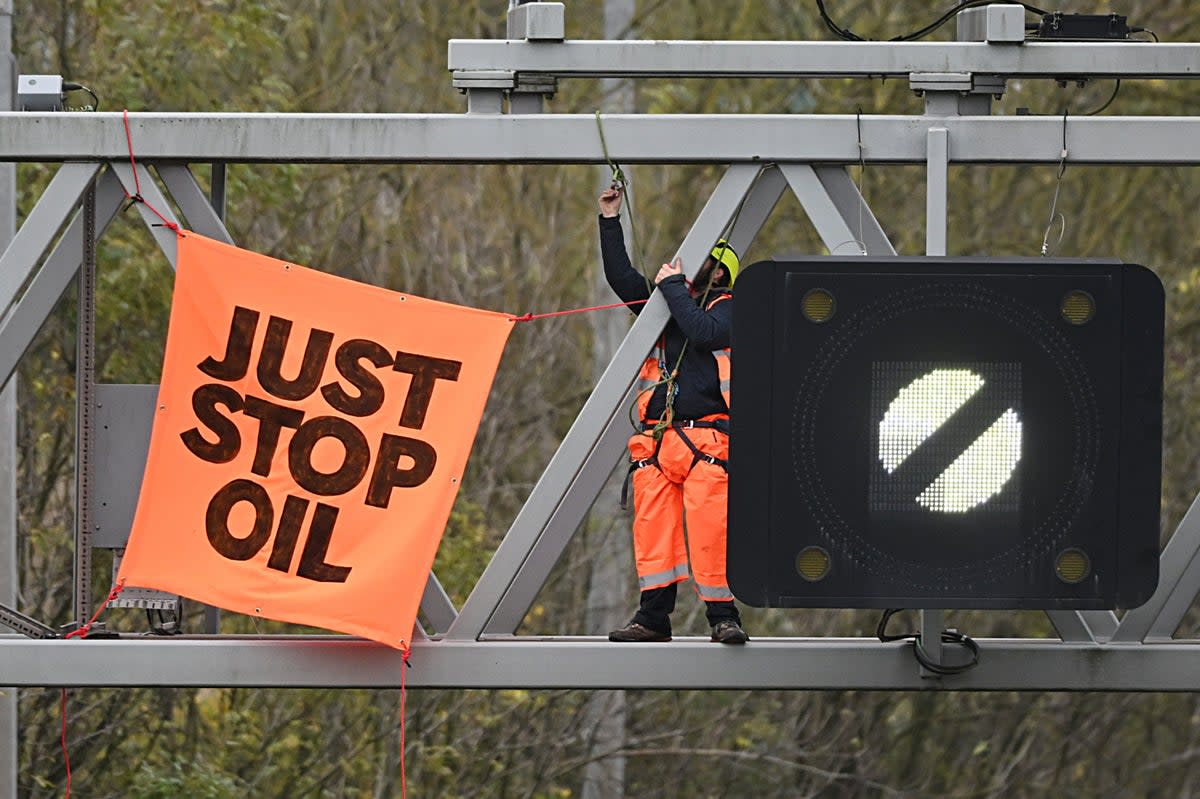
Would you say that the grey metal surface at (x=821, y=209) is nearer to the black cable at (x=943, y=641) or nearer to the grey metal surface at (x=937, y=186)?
the grey metal surface at (x=937, y=186)

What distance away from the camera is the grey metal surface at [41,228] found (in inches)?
239

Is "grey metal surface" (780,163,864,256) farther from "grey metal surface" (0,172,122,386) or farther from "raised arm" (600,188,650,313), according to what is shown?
"grey metal surface" (0,172,122,386)

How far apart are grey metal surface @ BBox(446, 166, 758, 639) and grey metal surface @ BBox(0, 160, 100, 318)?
1.63 metres

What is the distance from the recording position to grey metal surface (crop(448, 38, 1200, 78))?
609cm

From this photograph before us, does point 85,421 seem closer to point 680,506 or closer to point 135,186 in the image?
point 135,186

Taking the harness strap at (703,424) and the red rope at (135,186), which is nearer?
the red rope at (135,186)

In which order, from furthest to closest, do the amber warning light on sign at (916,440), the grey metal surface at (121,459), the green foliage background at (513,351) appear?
the green foliage background at (513,351)
the grey metal surface at (121,459)
the amber warning light on sign at (916,440)

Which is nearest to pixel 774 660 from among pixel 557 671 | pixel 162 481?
pixel 557 671

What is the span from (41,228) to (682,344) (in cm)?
200

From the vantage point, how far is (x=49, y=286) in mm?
6332

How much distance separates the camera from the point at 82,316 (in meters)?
6.44

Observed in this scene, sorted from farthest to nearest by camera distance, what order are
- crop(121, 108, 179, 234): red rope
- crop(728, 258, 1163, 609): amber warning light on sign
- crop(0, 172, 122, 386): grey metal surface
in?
crop(0, 172, 122, 386): grey metal surface < crop(121, 108, 179, 234): red rope < crop(728, 258, 1163, 609): amber warning light on sign

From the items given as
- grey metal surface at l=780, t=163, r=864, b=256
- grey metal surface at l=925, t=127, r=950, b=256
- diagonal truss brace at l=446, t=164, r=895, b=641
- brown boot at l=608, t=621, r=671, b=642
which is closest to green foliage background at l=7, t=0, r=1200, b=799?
brown boot at l=608, t=621, r=671, b=642

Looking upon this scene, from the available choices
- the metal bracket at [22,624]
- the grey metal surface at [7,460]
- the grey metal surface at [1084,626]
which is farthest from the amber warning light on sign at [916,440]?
the grey metal surface at [7,460]
